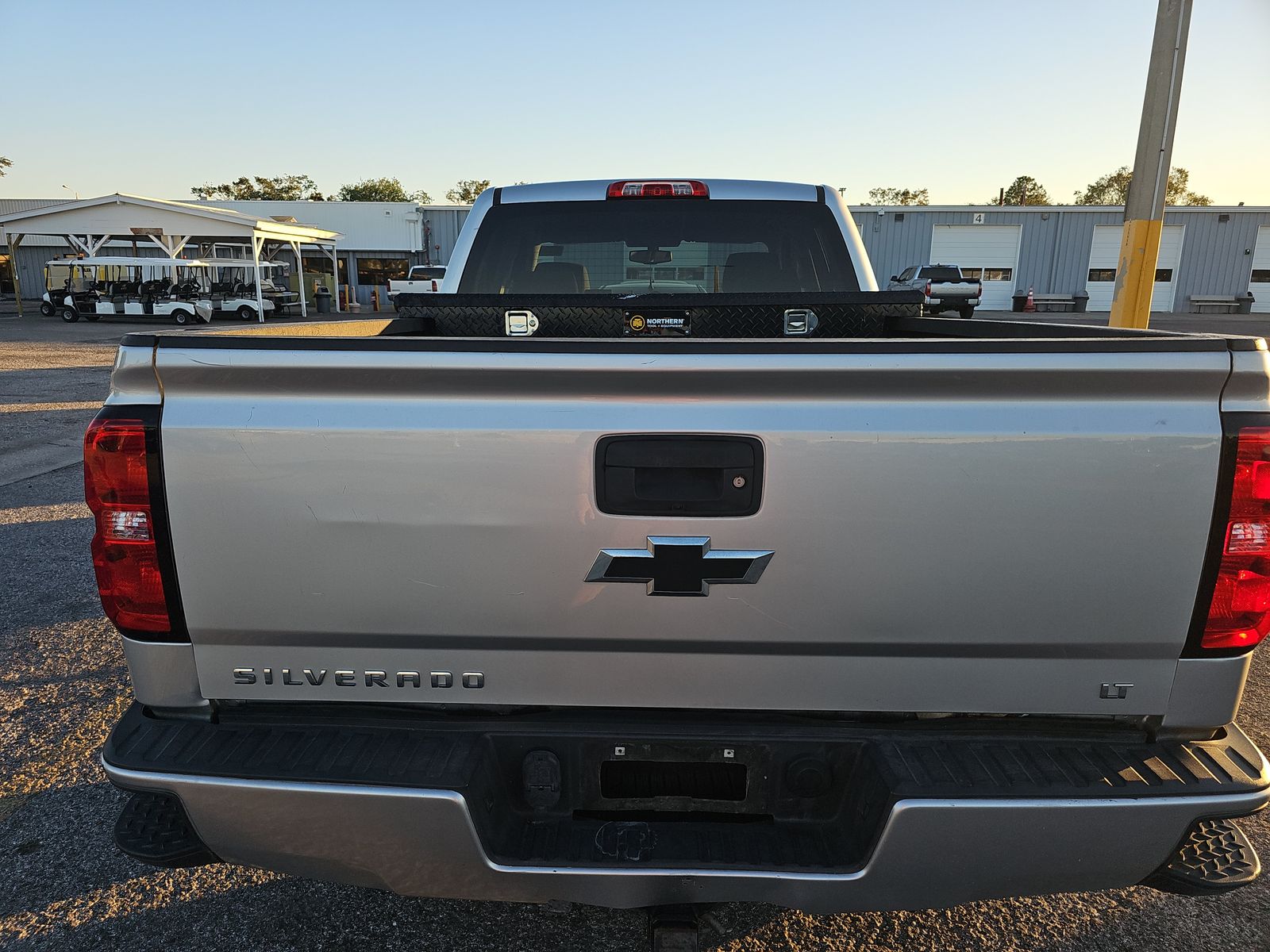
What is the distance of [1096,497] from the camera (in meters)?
1.48

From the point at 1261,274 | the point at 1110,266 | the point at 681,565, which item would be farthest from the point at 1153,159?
the point at 1261,274

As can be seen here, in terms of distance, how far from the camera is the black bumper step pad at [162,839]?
1.69 m

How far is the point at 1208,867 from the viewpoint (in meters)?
1.58

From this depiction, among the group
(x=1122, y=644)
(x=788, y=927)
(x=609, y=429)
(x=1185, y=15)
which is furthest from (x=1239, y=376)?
(x=1185, y=15)

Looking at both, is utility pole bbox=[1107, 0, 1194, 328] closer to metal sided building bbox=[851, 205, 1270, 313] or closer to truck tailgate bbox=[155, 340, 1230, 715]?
truck tailgate bbox=[155, 340, 1230, 715]

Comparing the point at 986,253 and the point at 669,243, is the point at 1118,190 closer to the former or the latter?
the point at 986,253

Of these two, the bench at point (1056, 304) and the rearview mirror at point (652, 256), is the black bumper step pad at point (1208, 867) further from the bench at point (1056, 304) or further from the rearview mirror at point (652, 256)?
the bench at point (1056, 304)

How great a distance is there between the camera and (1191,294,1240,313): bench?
123 feet

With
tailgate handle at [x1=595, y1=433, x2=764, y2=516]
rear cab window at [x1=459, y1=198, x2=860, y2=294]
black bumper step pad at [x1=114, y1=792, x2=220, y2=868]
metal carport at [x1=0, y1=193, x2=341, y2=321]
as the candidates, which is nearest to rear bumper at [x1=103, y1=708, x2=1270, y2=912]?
black bumper step pad at [x1=114, y1=792, x2=220, y2=868]

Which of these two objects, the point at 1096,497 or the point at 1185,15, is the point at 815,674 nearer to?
the point at 1096,497

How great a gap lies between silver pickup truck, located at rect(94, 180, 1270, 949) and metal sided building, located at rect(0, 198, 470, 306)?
42.1 metres

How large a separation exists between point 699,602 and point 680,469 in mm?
267

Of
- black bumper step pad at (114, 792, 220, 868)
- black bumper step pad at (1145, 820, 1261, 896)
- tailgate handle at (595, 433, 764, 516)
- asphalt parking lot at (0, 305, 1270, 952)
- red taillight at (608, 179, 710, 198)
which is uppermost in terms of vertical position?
red taillight at (608, 179, 710, 198)

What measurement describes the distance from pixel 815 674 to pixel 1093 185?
122 metres
